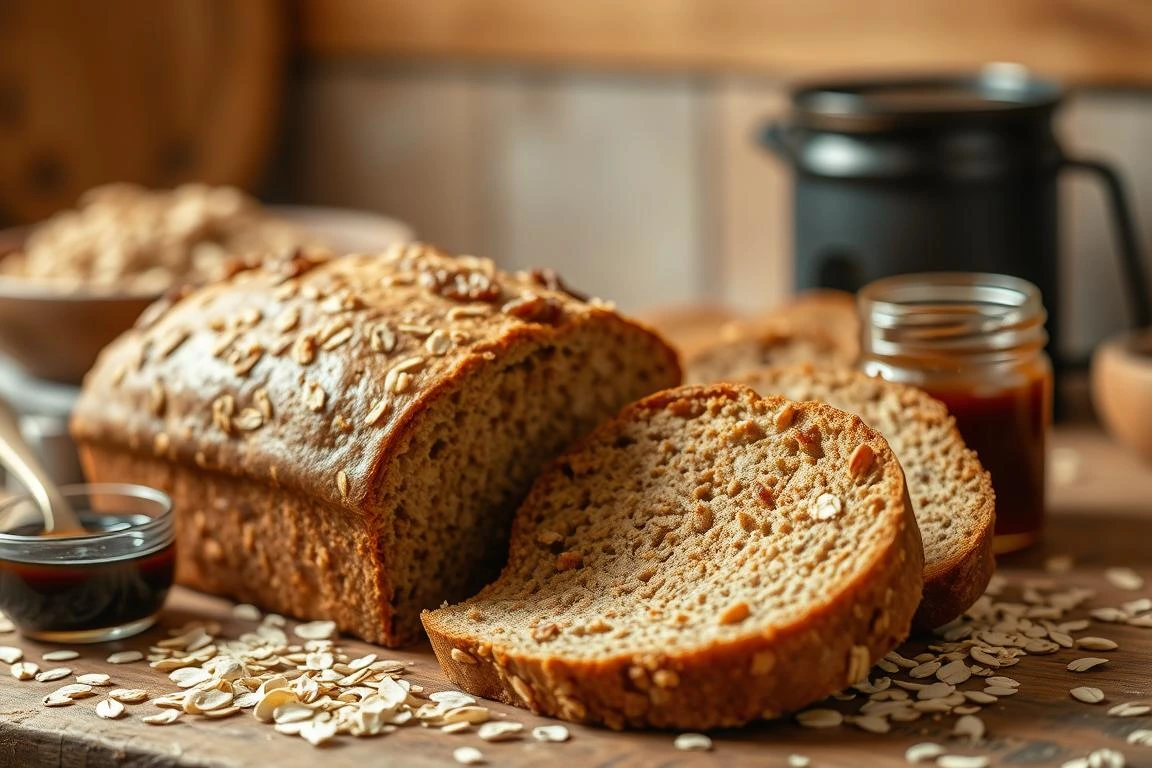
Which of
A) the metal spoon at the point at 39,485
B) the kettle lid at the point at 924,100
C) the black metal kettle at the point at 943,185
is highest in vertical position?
the kettle lid at the point at 924,100

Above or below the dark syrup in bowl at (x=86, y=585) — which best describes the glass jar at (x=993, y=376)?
above

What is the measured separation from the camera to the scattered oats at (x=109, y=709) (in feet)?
5.94

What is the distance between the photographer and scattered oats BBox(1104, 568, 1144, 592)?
2154mm

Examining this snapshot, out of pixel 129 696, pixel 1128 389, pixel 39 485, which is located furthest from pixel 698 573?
pixel 1128 389

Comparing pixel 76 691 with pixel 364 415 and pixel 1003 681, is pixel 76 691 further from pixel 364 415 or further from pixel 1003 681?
pixel 1003 681

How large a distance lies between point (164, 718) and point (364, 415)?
486 millimetres

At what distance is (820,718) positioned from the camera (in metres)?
1.71

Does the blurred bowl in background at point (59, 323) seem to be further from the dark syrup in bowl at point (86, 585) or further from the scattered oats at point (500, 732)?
the scattered oats at point (500, 732)

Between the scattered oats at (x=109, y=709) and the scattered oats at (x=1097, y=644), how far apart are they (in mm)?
1299

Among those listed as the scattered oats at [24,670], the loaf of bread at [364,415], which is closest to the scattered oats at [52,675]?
the scattered oats at [24,670]

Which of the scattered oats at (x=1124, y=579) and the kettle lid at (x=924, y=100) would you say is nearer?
the scattered oats at (x=1124, y=579)

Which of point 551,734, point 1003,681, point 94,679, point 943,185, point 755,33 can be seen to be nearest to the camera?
point 551,734

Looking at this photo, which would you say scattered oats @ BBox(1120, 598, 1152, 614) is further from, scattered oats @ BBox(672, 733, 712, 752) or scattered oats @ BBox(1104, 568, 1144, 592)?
scattered oats @ BBox(672, 733, 712, 752)

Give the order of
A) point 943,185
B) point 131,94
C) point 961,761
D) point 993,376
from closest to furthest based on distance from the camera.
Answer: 1. point 961,761
2. point 993,376
3. point 943,185
4. point 131,94
